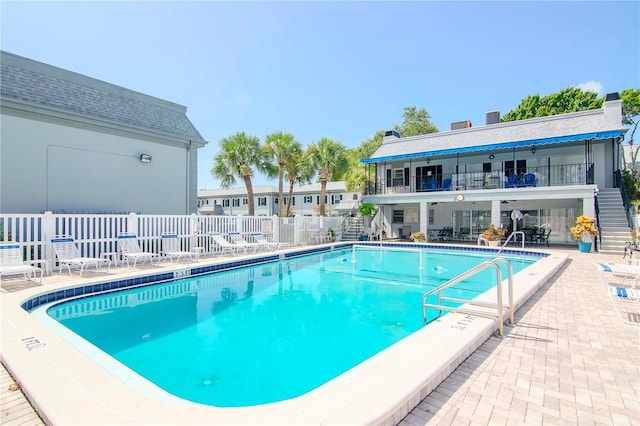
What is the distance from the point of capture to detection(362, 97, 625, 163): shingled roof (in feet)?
56.0

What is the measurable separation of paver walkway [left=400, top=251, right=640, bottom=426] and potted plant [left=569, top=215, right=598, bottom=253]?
11.9m

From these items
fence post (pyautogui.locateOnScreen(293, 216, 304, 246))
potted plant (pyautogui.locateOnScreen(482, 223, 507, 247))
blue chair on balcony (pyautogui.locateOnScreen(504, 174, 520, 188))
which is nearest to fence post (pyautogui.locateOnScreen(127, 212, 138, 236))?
fence post (pyautogui.locateOnScreen(293, 216, 304, 246))

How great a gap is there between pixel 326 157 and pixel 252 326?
19.3 meters

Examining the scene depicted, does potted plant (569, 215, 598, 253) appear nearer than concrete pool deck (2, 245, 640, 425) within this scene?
No

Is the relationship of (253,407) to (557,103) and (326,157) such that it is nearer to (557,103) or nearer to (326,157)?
(326,157)

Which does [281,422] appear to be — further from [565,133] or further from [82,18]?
[565,133]

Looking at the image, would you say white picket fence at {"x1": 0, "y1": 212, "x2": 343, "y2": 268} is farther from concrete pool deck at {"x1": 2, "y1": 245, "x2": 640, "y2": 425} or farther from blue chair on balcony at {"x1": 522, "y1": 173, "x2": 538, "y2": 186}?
blue chair on balcony at {"x1": 522, "y1": 173, "x2": 538, "y2": 186}

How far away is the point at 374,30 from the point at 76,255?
17.3 m

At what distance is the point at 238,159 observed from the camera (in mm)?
23078

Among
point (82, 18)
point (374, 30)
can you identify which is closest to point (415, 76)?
point (374, 30)

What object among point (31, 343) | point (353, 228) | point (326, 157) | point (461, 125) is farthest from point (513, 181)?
point (31, 343)

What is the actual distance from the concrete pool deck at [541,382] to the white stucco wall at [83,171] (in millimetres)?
10990

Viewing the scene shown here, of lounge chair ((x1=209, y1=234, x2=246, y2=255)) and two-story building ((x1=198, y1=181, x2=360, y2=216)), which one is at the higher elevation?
two-story building ((x1=198, y1=181, x2=360, y2=216))

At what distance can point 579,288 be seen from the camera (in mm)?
7609
